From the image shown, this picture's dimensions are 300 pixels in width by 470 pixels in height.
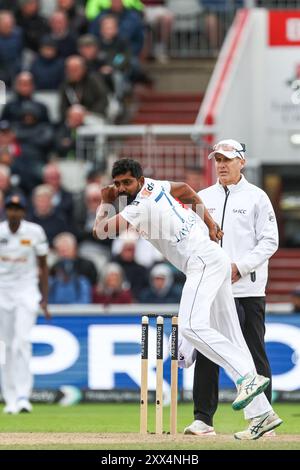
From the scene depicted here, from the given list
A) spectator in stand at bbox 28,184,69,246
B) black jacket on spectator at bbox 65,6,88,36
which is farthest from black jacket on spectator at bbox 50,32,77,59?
spectator in stand at bbox 28,184,69,246

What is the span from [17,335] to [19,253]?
902 millimetres

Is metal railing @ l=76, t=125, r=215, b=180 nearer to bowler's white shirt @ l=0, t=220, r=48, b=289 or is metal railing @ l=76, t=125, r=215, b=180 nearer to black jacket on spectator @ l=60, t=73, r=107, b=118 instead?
black jacket on spectator @ l=60, t=73, r=107, b=118

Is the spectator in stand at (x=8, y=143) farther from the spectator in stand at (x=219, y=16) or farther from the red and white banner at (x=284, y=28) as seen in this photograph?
the spectator in stand at (x=219, y=16)

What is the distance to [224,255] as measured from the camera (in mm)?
12141

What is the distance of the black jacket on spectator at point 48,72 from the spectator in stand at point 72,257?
397 centimetres

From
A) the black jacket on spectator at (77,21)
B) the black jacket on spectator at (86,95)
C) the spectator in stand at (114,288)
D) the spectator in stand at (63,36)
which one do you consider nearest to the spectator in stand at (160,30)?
the black jacket on spectator at (77,21)

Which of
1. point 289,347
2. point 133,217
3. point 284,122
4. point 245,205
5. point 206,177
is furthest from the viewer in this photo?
point 284,122

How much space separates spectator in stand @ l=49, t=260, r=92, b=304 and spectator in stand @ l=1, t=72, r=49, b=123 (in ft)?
11.4

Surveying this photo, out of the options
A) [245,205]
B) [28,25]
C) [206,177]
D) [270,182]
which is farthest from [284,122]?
[245,205]

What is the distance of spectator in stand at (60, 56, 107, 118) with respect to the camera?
75.0 ft

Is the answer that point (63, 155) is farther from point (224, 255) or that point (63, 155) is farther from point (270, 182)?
point (224, 255)

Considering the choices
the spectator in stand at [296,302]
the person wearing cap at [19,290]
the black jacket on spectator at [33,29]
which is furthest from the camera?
the black jacket on spectator at [33,29]

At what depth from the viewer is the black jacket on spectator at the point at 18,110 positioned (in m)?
22.6
